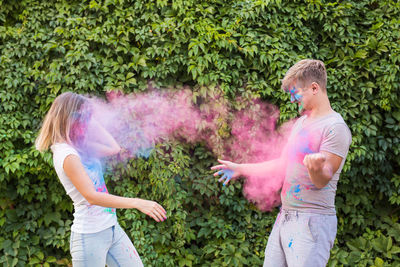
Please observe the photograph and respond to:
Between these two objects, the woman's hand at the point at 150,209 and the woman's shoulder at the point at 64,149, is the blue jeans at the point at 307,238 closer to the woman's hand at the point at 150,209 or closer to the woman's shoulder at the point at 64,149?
the woman's hand at the point at 150,209

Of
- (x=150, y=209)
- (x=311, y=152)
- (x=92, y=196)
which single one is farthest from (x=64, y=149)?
(x=311, y=152)

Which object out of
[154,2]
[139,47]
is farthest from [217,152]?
[154,2]

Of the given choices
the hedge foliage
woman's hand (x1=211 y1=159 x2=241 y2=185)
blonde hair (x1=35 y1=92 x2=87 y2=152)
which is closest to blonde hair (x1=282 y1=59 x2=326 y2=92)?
woman's hand (x1=211 y1=159 x2=241 y2=185)

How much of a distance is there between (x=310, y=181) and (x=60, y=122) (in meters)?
1.62

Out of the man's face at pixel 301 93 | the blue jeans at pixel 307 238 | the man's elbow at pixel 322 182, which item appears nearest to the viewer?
the man's elbow at pixel 322 182

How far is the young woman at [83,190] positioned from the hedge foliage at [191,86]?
187 centimetres

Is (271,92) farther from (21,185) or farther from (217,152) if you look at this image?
(21,185)

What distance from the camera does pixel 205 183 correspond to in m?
4.53

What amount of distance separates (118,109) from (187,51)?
1.07 m

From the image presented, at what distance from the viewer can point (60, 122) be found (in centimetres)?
238

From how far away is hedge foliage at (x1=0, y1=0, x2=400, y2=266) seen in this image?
4.36 metres

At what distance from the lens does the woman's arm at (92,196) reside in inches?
88.0

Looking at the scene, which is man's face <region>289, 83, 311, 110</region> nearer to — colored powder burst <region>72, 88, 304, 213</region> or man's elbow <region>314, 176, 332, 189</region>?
man's elbow <region>314, 176, 332, 189</region>

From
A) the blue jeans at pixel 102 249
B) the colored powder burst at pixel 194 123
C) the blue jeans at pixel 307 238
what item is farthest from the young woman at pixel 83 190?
the colored powder burst at pixel 194 123
